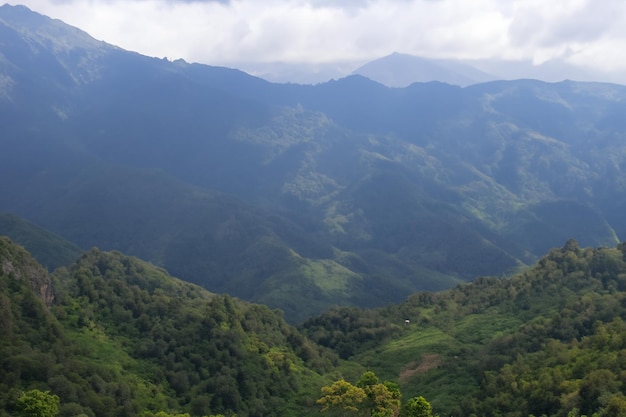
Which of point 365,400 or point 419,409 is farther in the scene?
point 365,400

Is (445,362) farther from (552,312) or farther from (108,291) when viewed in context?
(108,291)

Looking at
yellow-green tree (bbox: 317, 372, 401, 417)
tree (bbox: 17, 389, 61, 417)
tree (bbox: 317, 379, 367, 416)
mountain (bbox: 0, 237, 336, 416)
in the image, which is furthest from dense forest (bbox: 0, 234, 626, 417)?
tree (bbox: 17, 389, 61, 417)

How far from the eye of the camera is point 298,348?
11631cm

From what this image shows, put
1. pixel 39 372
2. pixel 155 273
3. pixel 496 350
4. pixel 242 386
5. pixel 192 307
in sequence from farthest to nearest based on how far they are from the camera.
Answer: pixel 155 273, pixel 192 307, pixel 496 350, pixel 242 386, pixel 39 372

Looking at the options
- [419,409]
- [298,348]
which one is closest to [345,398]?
[419,409]

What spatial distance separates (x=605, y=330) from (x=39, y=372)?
72055 millimetres

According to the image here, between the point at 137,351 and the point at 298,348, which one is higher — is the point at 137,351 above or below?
below

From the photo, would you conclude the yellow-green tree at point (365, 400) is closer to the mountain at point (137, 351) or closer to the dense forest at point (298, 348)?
the dense forest at point (298, 348)

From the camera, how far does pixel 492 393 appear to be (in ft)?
269

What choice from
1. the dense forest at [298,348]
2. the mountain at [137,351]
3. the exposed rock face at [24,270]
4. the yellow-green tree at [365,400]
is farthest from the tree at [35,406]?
the exposed rock face at [24,270]

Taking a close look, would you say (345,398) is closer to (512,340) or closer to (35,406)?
(35,406)

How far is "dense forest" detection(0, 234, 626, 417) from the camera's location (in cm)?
6981

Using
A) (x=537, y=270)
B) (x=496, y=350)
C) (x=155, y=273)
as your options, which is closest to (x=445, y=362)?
(x=496, y=350)

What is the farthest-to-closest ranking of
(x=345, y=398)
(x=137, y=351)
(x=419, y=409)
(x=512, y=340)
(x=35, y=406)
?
(x=512, y=340) → (x=137, y=351) → (x=345, y=398) → (x=419, y=409) → (x=35, y=406)
